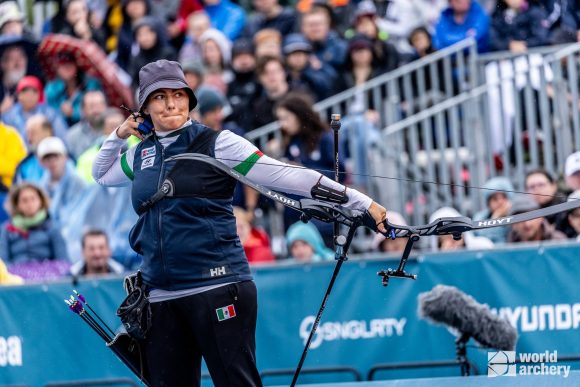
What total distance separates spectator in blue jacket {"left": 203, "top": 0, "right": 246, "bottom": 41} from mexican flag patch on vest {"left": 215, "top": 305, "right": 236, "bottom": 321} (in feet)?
27.5

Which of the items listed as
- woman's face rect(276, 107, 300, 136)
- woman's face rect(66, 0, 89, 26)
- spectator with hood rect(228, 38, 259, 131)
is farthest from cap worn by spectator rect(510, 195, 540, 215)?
woman's face rect(66, 0, 89, 26)

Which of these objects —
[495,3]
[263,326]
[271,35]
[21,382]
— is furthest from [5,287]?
[495,3]

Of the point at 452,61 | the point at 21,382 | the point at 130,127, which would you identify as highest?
the point at 452,61

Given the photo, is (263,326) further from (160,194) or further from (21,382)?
(160,194)

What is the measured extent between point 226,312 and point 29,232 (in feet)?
18.8

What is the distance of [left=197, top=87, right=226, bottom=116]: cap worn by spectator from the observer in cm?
1246

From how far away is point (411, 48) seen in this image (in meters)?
14.1

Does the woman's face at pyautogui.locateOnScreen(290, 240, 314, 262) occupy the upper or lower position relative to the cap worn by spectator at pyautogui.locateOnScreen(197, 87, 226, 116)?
lower

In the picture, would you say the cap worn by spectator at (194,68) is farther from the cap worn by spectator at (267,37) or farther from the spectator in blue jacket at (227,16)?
the spectator in blue jacket at (227,16)

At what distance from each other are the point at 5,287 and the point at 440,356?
10.3ft

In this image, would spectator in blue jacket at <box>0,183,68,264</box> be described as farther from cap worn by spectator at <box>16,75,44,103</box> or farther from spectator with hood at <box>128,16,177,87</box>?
spectator with hood at <box>128,16,177,87</box>

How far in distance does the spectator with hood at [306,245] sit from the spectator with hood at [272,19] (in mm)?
4005

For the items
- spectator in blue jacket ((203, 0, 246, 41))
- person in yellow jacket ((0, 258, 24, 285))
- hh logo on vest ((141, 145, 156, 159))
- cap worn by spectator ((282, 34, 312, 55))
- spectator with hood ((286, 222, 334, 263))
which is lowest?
person in yellow jacket ((0, 258, 24, 285))

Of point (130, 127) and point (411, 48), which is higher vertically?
point (411, 48)
